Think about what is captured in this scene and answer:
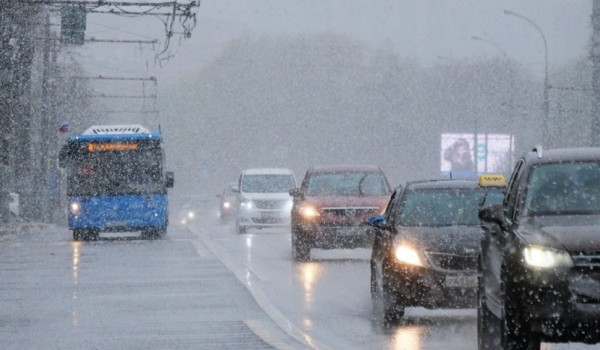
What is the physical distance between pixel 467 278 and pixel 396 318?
33.9 inches

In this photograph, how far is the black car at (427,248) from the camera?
47.2ft

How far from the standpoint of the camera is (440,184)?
16.9m

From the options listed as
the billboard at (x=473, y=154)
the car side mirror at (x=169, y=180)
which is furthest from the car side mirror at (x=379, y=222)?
the billboard at (x=473, y=154)

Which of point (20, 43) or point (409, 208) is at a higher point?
point (20, 43)

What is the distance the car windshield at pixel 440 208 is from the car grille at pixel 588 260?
245 inches

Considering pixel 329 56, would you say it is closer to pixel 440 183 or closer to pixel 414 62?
pixel 414 62

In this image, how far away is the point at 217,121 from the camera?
168 metres

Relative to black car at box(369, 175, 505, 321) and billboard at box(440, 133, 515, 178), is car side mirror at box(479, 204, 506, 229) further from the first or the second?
billboard at box(440, 133, 515, 178)

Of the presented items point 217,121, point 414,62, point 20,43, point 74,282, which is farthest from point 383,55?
point 74,282

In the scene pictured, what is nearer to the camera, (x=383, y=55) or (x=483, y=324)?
(x=483, y=324)

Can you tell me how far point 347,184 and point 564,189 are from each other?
17.4 metres

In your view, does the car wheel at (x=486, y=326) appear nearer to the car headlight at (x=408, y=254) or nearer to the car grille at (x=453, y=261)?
the car grille at (x=453, y=261)

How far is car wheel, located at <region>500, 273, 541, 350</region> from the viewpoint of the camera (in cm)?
972

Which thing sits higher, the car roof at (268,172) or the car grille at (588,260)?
the car roof at (268,172)
